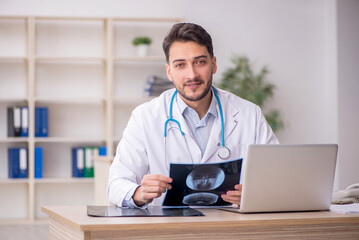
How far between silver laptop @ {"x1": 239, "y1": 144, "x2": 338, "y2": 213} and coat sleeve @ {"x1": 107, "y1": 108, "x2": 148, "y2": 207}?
1.58 feet

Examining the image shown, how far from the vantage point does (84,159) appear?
5.62 m

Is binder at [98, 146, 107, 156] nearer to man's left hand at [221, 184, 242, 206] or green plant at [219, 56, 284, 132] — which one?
green plant at [219, 56, 284, 132]

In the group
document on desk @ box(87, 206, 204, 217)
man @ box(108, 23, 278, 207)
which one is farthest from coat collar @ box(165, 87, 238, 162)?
document on desk @ box(87, 206, 204, 217)

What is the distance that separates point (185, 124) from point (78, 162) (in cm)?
350

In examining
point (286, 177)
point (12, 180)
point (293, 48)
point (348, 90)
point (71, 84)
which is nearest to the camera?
point (286, 177)

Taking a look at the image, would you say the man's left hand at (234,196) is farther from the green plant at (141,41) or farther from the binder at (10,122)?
the binder at (10,122)

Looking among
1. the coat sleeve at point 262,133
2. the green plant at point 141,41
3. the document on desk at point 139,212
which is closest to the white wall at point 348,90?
the green plant at point 141,41

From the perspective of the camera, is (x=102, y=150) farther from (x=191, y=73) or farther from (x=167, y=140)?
(x=191, y=73)

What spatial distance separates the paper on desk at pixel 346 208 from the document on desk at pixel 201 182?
1.21 feet

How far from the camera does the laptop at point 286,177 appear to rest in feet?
5.71

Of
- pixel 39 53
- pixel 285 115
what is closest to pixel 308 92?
pixel 285 115

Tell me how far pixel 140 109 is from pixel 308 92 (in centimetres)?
426

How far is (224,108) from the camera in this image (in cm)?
240

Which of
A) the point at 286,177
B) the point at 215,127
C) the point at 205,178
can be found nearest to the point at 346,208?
the point at 286,177
